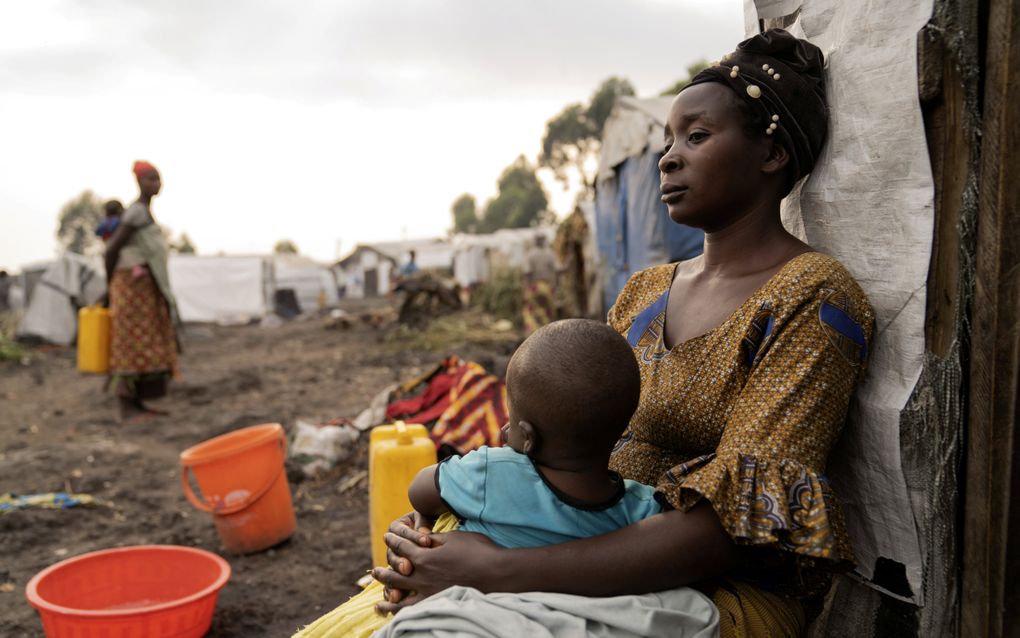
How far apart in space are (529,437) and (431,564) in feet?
0.92

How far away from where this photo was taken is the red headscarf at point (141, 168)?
539 cm

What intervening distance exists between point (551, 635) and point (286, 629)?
1.91 metres

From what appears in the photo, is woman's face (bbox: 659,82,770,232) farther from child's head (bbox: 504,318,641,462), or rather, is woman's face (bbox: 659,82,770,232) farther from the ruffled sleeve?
child's head (bbox: 504,318,641,462)

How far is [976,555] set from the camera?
123 cm

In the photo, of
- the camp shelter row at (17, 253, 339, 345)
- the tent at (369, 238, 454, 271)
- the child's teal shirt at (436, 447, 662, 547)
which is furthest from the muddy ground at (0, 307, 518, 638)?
the tent at (369, 238, 454, 271)

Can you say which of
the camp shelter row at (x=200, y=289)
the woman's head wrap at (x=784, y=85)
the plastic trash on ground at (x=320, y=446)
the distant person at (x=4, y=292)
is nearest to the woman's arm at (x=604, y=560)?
the woman's head wrap at (x=784, y=85)

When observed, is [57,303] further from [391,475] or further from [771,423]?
[771,423]

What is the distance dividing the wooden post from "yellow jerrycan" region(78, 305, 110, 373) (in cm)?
609

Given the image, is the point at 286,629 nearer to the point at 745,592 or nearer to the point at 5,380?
the point at 745,592

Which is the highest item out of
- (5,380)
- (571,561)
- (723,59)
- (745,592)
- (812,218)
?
(723,59)

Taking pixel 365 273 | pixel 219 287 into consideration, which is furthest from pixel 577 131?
pixel 219 287

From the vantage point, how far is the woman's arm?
1.20 meters

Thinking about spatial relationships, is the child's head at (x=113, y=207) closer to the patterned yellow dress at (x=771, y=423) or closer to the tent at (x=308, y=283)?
the patterned yellow dress at (x=771, y=423)


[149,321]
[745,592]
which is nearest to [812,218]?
[745,592]
